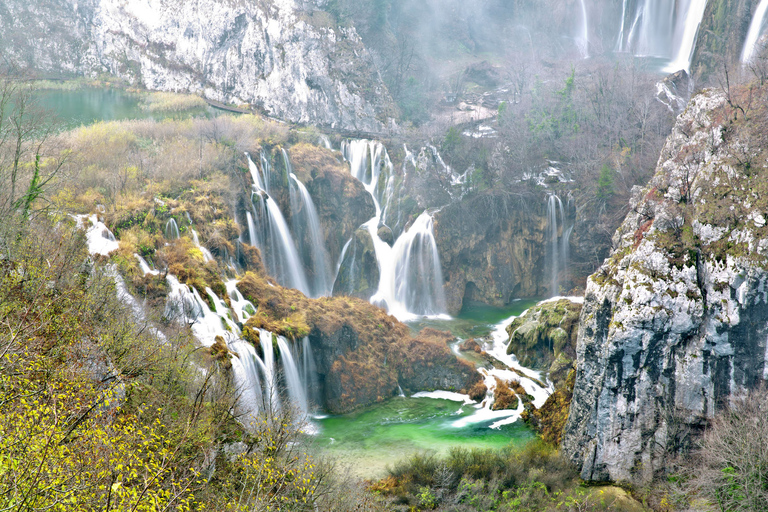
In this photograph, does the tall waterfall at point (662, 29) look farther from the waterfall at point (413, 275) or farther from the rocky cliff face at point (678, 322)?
the rocky cliff face at point (678, 322)

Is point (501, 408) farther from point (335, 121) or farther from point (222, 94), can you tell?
point (222, 94)

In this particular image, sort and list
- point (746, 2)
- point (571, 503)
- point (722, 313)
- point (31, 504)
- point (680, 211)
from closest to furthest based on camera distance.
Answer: point (31, 504) → point (571, 503) → point (722, 313) → point (680, 211) → point (746, 2)

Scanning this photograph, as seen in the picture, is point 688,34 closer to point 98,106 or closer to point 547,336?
point 547,336

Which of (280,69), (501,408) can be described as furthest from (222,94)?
(501,408)

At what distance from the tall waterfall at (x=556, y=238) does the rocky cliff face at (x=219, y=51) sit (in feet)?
77.4

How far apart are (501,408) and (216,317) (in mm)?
14858

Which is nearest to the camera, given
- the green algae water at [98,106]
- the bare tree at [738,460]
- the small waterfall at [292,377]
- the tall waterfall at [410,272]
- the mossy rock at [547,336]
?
the bare tree at [738,460]

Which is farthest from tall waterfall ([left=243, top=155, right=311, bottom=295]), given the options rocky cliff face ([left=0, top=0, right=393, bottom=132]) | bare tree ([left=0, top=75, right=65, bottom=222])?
rocky cliff face ([left=0, top=0, right=393, bottom=132])

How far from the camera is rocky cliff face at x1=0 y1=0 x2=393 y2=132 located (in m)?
57.8

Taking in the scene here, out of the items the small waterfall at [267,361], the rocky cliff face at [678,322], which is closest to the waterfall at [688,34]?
the rocky cliff face at [678,322]

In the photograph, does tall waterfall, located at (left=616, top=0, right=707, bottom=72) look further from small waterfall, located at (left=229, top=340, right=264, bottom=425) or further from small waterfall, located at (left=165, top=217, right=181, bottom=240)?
small waterfall, located at (left=229, top=340, right=264, bottom=425)

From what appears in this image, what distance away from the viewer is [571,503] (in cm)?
1709

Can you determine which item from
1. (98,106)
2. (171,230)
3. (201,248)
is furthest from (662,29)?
(98,106)

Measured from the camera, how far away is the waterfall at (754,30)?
38750mm
